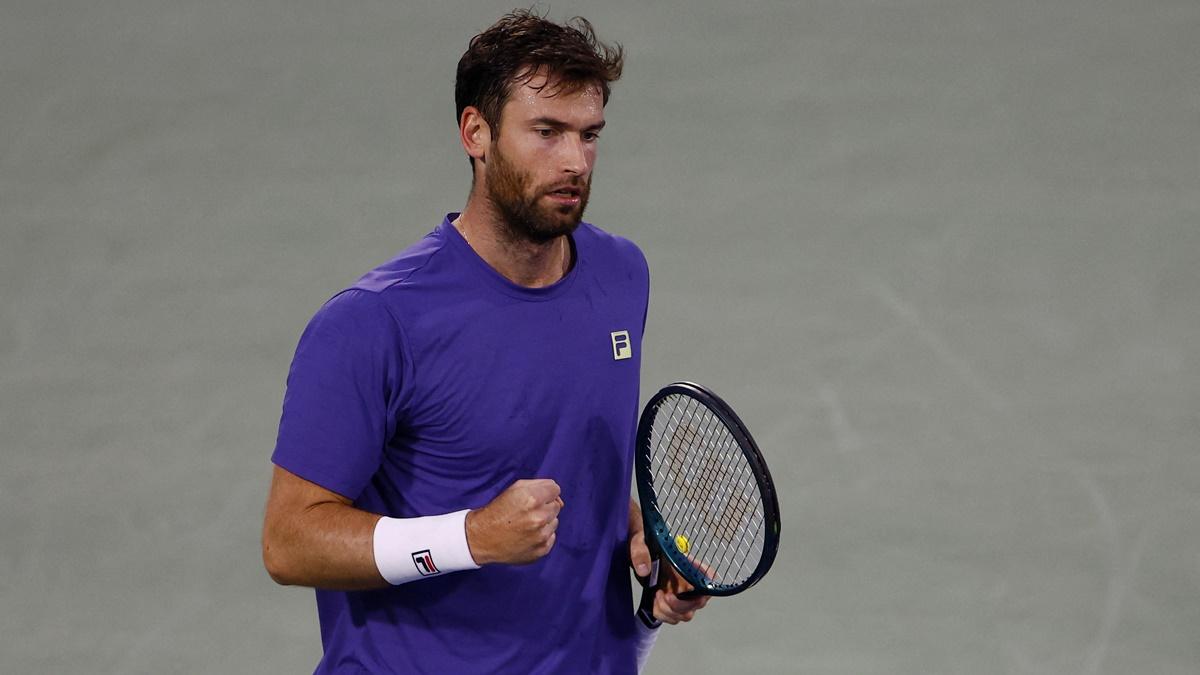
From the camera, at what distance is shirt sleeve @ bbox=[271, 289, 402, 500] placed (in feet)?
6.21

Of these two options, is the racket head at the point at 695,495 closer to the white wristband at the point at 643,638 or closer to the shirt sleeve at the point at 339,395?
the white wristband at the point at 643,638

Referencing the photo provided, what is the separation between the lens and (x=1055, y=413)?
4.19m

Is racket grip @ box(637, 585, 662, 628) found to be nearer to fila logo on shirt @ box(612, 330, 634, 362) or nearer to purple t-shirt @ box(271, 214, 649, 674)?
purple t-shirt @ box(271, 214, 649, 674)

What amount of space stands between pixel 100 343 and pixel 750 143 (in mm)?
1851

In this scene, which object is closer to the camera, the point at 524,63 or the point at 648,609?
the point at 524,63

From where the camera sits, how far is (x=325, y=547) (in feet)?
6.17

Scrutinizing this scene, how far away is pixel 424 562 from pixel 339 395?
8.7 inches

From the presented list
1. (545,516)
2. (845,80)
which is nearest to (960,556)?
(845,80)

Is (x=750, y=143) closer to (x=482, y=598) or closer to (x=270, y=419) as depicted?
(x=270, y=419)

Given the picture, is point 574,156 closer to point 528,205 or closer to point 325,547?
point 528,205

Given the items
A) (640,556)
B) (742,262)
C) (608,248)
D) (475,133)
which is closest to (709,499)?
(640,556)

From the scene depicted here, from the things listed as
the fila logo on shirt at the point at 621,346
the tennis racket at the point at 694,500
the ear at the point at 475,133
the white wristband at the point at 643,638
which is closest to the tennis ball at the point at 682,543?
the tennis racket at the point at 694,500

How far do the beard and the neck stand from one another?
21mm

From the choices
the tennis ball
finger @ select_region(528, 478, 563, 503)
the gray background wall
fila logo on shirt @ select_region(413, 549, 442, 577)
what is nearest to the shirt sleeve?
fila logo on shirt @ select_region(413, 549, 442, 577)
